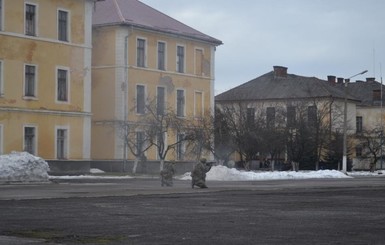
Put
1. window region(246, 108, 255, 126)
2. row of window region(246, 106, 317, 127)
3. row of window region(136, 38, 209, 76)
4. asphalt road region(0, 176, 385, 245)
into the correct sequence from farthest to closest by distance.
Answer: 1. row of window region(246, 106, 317, 127)
2. window region(246, 108, 255, 126)
3. row of window region(136, 38, 209, 76)
4. asphalt road region(0, 176, 385, 245)

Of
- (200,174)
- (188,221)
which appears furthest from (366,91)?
(188,221)

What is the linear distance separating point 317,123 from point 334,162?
469 cm

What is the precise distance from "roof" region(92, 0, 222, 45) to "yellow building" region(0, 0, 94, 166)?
5.86 meters

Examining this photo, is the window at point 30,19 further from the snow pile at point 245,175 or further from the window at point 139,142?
the snow pile at point 245,175

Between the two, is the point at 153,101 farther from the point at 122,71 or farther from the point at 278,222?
the point at 278,222

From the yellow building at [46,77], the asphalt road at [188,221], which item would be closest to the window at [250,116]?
the yellow building at [46,77]

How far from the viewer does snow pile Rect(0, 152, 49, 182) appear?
135 ft

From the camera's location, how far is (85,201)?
25156 mm

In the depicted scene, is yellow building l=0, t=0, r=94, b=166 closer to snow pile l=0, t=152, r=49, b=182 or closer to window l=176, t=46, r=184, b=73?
window l=176, t=46, r=184, b=73

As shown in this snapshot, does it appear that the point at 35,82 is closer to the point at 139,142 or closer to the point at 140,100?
the point at 139,142

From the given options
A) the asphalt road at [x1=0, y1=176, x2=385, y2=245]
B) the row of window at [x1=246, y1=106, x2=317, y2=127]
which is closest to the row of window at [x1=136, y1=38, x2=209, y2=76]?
the row of window at [x1=246, y1=106, x2=317, y2=127]

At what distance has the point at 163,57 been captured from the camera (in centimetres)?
7238

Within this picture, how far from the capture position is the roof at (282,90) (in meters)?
95.7

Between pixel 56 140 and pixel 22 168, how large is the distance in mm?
18983
